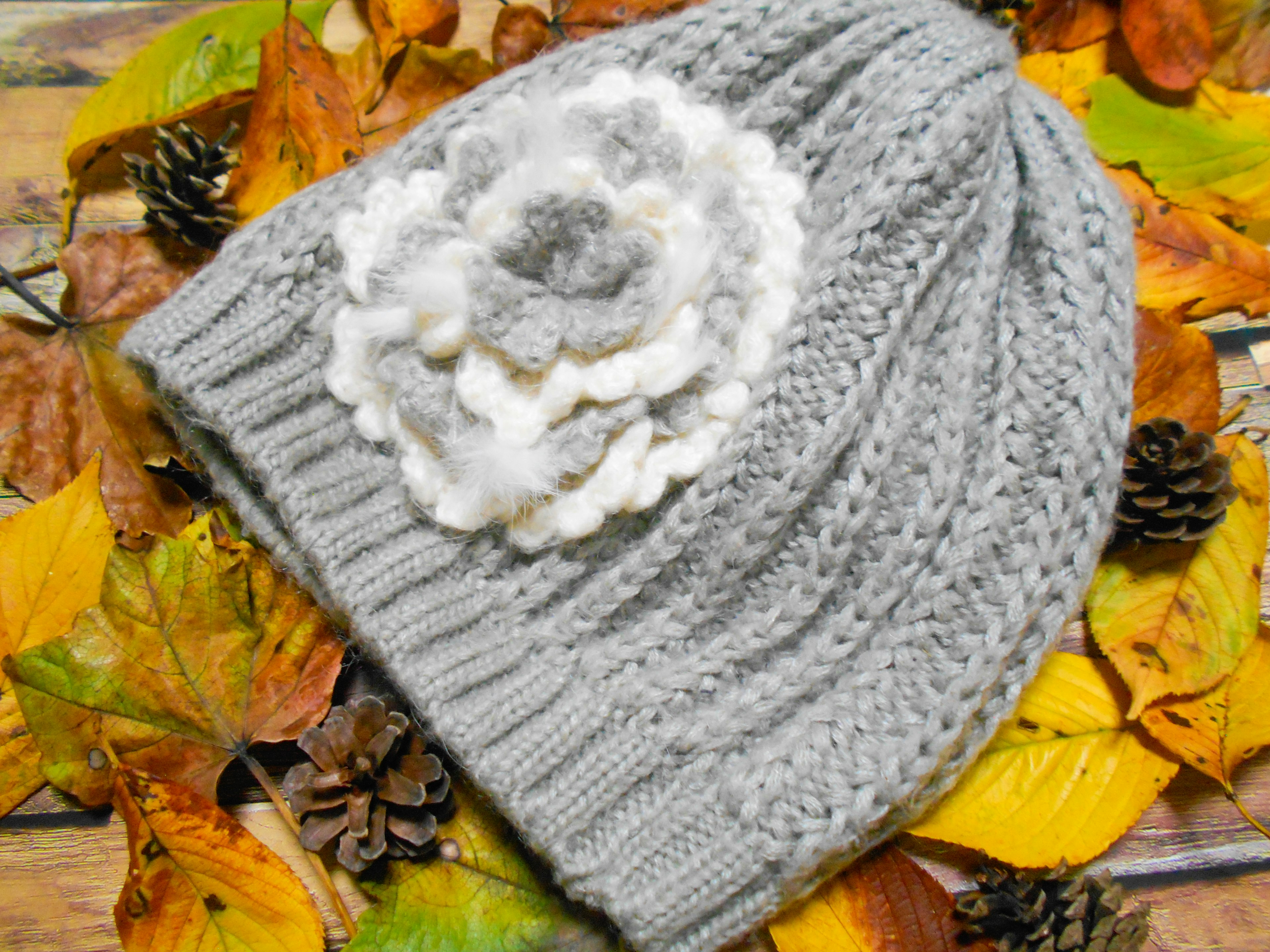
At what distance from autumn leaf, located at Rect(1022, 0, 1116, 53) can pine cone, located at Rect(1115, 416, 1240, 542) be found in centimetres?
39

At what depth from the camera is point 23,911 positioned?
634 mm

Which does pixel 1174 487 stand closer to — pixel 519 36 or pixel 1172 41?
pixel 1172 41

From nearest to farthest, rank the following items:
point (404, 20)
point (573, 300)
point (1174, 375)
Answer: point (573, 300) → point (1174, 375) → point (404, 20)

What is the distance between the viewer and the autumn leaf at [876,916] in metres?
0.61

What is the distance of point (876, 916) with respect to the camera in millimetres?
622

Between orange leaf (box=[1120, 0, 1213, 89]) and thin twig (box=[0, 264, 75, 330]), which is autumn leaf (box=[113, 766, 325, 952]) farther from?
orange leaf (box=[1120, 0, 1213, 89])

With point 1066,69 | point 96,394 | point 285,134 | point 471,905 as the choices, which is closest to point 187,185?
point 285,134

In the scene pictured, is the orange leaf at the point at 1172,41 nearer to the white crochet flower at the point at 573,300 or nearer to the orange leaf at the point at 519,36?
the white crochet flower at the point at 573,300

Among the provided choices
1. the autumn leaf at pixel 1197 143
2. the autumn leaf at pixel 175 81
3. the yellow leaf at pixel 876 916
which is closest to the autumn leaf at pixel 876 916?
the yellow leaf at pixel 876 916

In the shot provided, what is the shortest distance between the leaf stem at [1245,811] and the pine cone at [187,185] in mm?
975

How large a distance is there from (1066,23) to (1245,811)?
72 centimetres

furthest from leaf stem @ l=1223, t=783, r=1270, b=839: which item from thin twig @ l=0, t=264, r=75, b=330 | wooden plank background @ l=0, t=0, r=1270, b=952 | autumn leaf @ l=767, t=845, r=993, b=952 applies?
thin twig @ l=0, t=264, r=75, b=330

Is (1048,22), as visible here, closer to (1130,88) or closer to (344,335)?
(1130,88)

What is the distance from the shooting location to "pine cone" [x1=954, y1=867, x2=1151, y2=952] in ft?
1.91
